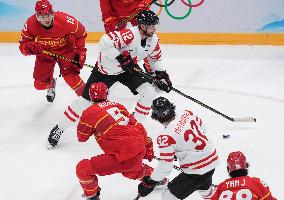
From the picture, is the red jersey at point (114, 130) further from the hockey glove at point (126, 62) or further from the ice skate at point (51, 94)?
the ice skate at point (51, 94)

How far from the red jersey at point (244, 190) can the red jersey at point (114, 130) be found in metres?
0.72

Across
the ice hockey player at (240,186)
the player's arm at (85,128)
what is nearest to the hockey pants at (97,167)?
the player's arm at (85,128)

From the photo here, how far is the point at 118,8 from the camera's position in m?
5.54

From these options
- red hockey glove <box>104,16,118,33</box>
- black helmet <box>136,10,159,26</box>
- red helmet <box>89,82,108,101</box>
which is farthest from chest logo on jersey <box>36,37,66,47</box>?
red helmet <box>89,82,108,101</box>

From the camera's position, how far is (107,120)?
3.35m

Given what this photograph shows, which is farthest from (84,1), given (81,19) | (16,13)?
(16,13)

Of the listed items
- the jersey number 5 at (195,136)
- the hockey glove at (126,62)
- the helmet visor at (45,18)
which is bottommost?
the jersey number 5 at (195,136)

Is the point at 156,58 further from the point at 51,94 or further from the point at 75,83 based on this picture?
the point at 51,94

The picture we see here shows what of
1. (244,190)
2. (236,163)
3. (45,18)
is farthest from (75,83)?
(244,190)

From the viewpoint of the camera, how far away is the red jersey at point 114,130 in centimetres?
333

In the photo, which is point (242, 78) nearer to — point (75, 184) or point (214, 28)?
point (214, 28)

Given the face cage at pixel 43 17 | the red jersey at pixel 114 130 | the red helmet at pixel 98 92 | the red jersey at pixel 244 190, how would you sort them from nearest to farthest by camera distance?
the red jersey at pixel 244 190
the red jersey at pixel 114 130
the red helmet at pixel 98 92
the face cage at pixel 43 17

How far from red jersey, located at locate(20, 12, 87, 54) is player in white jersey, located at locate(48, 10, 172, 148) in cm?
68

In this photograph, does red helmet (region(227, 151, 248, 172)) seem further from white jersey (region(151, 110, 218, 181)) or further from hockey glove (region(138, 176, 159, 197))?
hockey glove (region(138, 176, 159, 197))
